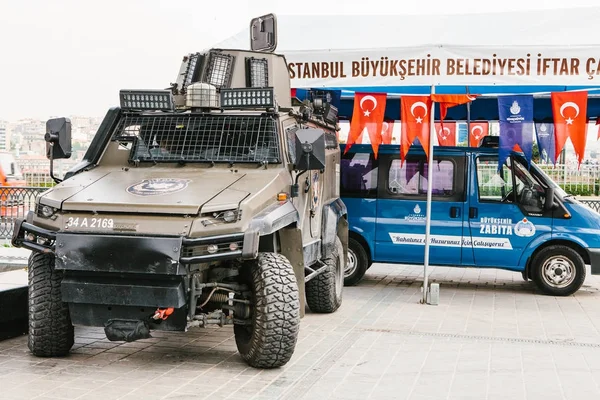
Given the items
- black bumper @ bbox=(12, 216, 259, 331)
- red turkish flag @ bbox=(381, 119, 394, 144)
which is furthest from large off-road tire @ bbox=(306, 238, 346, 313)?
red turkish flag @ bbox=(381, 119, 394, 144)

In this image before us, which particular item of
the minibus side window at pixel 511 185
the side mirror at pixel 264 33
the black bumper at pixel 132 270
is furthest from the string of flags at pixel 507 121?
the black bumper at pixel 132 270

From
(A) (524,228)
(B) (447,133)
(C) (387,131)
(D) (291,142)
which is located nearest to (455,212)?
(A) (524,228)

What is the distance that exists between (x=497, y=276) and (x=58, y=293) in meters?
9.12

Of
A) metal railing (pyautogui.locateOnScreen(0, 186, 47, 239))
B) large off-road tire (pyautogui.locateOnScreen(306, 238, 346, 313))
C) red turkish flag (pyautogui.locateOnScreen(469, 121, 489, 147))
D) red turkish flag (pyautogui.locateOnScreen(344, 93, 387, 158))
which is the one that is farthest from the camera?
metal railing (pyautogui.locateOnScreen(0, 186, 47, 239))

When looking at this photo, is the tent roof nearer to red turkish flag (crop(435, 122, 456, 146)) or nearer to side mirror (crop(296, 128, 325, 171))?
red turkish flag (crop(435, 122, 456, 146))

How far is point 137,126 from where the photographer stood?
8344 millimetres

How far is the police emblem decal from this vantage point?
7.05 metres

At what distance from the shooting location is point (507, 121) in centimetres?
1116

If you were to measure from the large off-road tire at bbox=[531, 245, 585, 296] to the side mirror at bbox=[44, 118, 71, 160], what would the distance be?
22.8 ft

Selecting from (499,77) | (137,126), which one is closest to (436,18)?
(499,77)

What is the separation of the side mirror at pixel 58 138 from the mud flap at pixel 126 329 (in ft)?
6.80

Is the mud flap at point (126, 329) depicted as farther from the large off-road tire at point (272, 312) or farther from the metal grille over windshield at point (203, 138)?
the metal grille over windshield at point (203, 138)

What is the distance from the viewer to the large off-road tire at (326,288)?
9719 mm

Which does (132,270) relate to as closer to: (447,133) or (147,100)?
(147,100)
